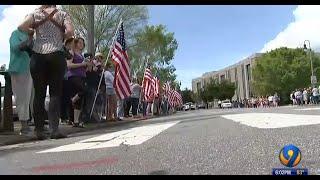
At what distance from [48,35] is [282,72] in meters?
89.9

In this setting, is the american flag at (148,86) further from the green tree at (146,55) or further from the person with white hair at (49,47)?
the person with white hair at (49,47)

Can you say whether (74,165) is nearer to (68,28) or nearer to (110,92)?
(68,28)

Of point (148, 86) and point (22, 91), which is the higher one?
point (148, 86)

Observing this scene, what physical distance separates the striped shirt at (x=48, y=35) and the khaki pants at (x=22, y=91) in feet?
4.99

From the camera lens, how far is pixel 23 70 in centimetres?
903

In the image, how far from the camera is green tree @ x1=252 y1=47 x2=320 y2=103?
308ft

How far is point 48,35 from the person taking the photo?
299 inches

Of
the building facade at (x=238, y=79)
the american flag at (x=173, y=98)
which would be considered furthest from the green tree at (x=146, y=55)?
the building facade at (x=238, y=79)

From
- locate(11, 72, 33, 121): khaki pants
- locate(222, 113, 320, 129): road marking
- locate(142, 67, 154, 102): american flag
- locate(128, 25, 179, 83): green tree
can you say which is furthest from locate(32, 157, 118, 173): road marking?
locate(142, 67, 154, 102): american flag

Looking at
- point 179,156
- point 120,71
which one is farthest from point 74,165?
point 120,71

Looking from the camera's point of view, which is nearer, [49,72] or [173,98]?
[49,72]

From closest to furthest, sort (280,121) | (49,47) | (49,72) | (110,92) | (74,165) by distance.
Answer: (74,165)
(49,47)
(49,72)
(280,121)
(110,92)

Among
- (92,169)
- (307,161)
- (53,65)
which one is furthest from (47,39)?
(307,161)
